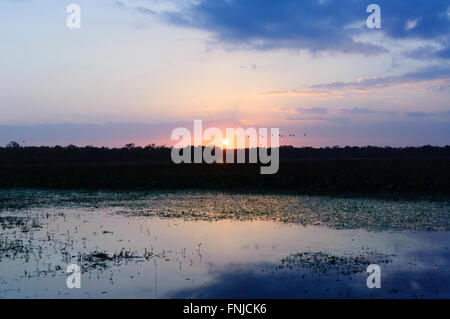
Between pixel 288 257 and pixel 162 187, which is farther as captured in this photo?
pixel 162 187

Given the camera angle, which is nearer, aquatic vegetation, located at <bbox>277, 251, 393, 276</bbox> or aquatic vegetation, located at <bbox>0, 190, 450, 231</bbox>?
aquatic vegetation, located at <bbox>277, 251, 393, 276</bbox>

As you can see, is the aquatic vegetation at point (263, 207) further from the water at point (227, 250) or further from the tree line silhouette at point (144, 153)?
the tree line silhouette at point (144, 153)

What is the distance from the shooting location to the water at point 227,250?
37.6 ft

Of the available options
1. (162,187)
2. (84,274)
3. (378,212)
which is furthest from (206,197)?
(84,274)

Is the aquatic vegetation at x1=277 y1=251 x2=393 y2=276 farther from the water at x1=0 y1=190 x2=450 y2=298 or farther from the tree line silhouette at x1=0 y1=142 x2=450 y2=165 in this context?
the tree line silhouette at x1=0 y1=142 x2=450 y2=165

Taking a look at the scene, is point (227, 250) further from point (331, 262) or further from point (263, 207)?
point (263, 207)

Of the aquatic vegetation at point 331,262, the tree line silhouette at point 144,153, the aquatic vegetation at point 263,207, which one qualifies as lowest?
the aquatic vegetation at point 331,262

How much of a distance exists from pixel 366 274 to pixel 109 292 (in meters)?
6.94

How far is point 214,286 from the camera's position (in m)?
11.6

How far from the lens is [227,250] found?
51.8 ft

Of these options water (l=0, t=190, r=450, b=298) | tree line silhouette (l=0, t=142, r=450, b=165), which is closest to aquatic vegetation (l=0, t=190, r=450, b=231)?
water (l=0, t=190, r=450, b=298)

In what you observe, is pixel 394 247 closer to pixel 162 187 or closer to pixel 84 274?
pixel 84 274

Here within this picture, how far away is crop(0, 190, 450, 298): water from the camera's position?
11.4 m

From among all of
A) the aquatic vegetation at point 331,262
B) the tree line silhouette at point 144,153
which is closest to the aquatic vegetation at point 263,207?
the aquatic vegetation at point 331,262
